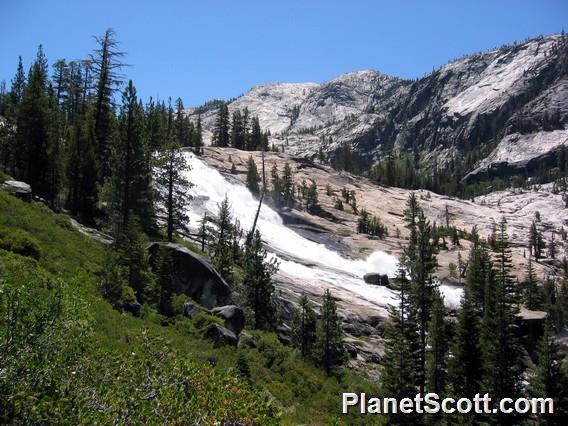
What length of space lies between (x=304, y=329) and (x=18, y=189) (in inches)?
909

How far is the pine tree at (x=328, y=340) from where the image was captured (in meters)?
38.6

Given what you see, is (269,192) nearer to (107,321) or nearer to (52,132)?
(52,132)

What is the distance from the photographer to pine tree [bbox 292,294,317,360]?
40562 millimetres

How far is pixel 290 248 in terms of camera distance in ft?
234

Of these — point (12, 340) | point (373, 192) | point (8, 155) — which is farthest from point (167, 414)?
point (373, 192)

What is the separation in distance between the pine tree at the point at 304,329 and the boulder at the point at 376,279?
86.9 feet

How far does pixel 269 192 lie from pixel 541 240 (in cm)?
6521

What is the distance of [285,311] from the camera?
4866cm

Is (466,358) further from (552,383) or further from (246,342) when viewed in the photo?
(246,342)

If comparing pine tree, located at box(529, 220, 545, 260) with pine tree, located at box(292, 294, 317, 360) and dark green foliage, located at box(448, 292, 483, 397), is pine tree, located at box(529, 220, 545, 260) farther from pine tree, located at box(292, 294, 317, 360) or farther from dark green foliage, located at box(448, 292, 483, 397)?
pine tree, located at box(292, 294, 317, 360)

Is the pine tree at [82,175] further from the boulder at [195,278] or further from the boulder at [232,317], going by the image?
the boulder at [232,317]

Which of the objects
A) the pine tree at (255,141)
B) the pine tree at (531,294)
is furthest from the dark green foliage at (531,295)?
the pine tree at (255,141)

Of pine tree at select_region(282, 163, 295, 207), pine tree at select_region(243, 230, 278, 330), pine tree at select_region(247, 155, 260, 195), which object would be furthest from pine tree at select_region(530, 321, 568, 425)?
pine tree at select_region(247, 155, 260, 195)

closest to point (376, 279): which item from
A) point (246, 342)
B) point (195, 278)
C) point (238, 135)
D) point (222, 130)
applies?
point (195, 278)
